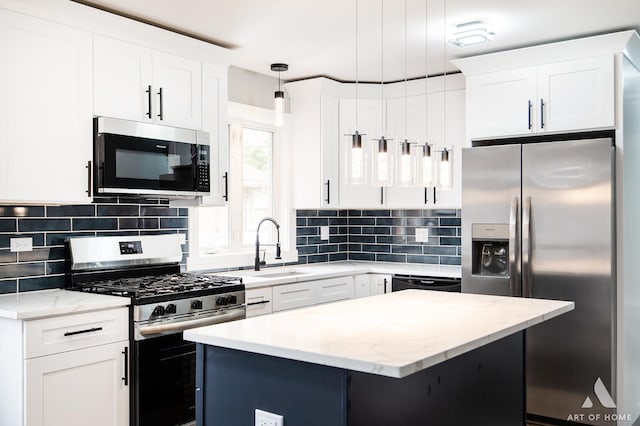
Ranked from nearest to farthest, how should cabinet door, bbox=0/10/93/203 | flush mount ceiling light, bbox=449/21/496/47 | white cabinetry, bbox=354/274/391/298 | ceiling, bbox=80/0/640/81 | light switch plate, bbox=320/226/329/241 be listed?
cabinet door, bbox=0/10/93/203
ceiling, bbox=80/0/640/81
flush mount ceiling light, bbox=449/21/496/47
white cabinetry, bbox=354/274/391/298
light switch plate, bbox=320/226/329/241

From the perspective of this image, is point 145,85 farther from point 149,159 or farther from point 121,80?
point 149,159

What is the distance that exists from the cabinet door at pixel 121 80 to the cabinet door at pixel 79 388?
1.29 m

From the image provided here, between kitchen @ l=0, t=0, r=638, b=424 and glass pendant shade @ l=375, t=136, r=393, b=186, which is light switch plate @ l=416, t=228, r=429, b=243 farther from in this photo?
glass pendant shade @ l=375, t=136, r=393, b=186

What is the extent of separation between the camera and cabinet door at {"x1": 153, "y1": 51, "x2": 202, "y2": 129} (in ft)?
11.9

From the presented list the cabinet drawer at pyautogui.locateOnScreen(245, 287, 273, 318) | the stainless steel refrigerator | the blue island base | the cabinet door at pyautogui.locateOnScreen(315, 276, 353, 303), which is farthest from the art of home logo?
the cabinet drawer at pyautogui.locateOnScreen(245, 287, 273, 318)

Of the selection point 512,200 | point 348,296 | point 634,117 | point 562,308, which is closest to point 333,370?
point 562,308

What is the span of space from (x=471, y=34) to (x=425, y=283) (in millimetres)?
1774

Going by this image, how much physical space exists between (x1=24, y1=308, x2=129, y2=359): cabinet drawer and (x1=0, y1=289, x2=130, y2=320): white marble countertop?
0.03 meters

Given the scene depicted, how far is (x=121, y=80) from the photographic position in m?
3.43

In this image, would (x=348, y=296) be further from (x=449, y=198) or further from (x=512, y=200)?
(x=512, y=200)

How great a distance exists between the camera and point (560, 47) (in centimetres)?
391

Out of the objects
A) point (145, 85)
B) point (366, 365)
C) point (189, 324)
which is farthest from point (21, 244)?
point (366, 365)

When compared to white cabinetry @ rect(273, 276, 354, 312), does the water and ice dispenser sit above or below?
above

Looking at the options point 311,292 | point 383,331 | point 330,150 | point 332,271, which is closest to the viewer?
point 383,331
